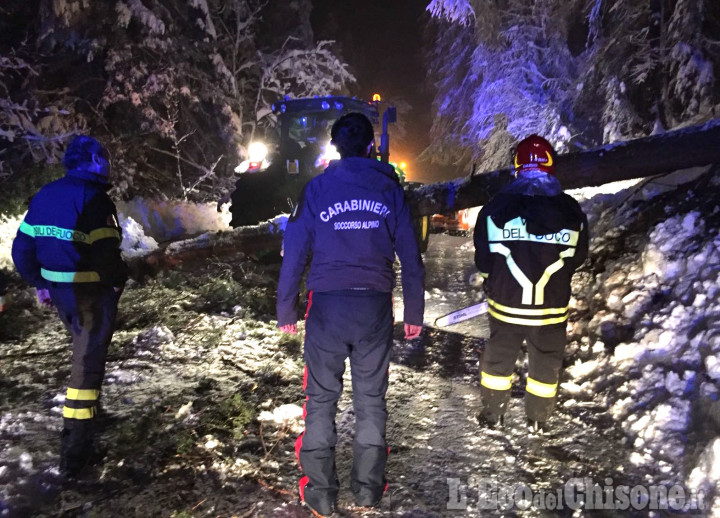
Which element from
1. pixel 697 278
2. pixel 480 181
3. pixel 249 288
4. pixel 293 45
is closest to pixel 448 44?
pixel 293 45

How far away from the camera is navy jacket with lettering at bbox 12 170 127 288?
2947 millimetres

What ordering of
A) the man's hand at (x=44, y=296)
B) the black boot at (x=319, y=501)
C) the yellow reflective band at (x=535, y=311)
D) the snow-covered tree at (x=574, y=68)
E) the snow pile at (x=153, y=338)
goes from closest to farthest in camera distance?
the black boot at (x=319, y=501) → the man's hand at (x=44, y=296) → the yellow reflective band at (x=535, y=311) → the snow pile at (x=153, y=338) → the snow-covered tree at (x=574, y=68)

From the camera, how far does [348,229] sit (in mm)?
2648

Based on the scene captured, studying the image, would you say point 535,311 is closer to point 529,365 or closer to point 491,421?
point 529,365

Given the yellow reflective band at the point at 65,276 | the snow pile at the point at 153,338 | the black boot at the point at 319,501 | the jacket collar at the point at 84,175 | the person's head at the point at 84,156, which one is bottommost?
the black boot at the point at 319,501

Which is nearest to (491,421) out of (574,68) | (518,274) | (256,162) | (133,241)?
(518,274)

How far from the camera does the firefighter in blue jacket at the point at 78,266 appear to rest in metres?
2.95

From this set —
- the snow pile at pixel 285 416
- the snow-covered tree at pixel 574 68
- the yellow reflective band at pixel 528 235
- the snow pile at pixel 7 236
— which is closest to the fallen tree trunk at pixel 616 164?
the snow-covered tree at pixel 574 68

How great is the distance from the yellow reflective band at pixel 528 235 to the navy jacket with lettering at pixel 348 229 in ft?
2.82

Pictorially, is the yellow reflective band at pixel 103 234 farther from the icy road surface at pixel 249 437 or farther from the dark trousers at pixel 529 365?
the dark trousers at pixel 529 365

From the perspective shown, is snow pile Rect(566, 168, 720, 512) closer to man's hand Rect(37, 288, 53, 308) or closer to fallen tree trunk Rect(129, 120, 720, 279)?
fallen tree trunk Rect(129, 120, 720, 279)

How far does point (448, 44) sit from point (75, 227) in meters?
18.8

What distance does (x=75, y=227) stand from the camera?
297cm

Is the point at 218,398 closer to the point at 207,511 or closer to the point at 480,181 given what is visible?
the point at 207,511
